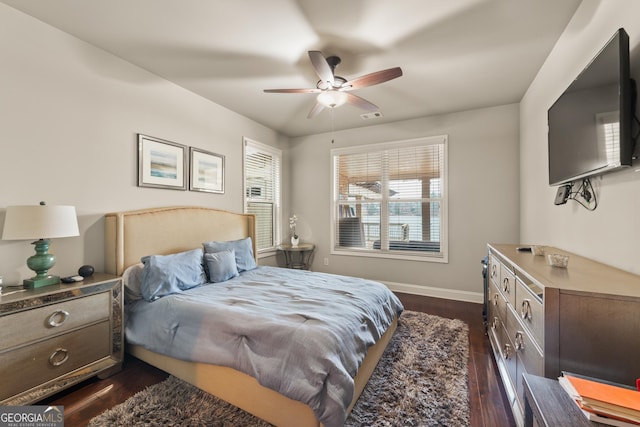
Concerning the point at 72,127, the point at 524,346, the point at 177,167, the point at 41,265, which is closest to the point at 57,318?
the point at 41,265

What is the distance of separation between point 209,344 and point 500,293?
7.24ft

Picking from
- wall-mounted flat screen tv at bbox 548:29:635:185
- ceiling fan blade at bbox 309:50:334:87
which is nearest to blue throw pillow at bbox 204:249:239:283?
ceiling fan blade at bbox 309:50:334:87

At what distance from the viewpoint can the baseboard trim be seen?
3672mm

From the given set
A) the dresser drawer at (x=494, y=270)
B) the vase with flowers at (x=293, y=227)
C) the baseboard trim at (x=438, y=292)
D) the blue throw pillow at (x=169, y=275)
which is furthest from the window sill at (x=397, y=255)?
the blue throw pillow at (x=169, y=275)

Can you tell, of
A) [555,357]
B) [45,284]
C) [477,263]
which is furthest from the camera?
[477,263]

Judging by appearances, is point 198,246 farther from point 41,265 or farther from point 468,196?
point 468,196

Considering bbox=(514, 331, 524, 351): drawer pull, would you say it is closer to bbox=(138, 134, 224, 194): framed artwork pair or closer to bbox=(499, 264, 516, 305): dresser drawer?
bbox=(499, 264, 516, 305): dresser drawer

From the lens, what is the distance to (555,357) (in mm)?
1086

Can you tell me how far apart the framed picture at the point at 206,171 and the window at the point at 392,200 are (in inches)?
77.7

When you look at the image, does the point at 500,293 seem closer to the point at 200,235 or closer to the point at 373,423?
the point at 373,423

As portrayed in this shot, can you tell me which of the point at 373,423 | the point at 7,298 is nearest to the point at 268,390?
the point at 373,423

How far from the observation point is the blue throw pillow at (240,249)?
9.78 ft

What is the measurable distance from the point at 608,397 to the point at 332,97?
8.55 ft

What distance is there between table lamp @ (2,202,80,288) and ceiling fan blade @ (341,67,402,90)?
2.47m
